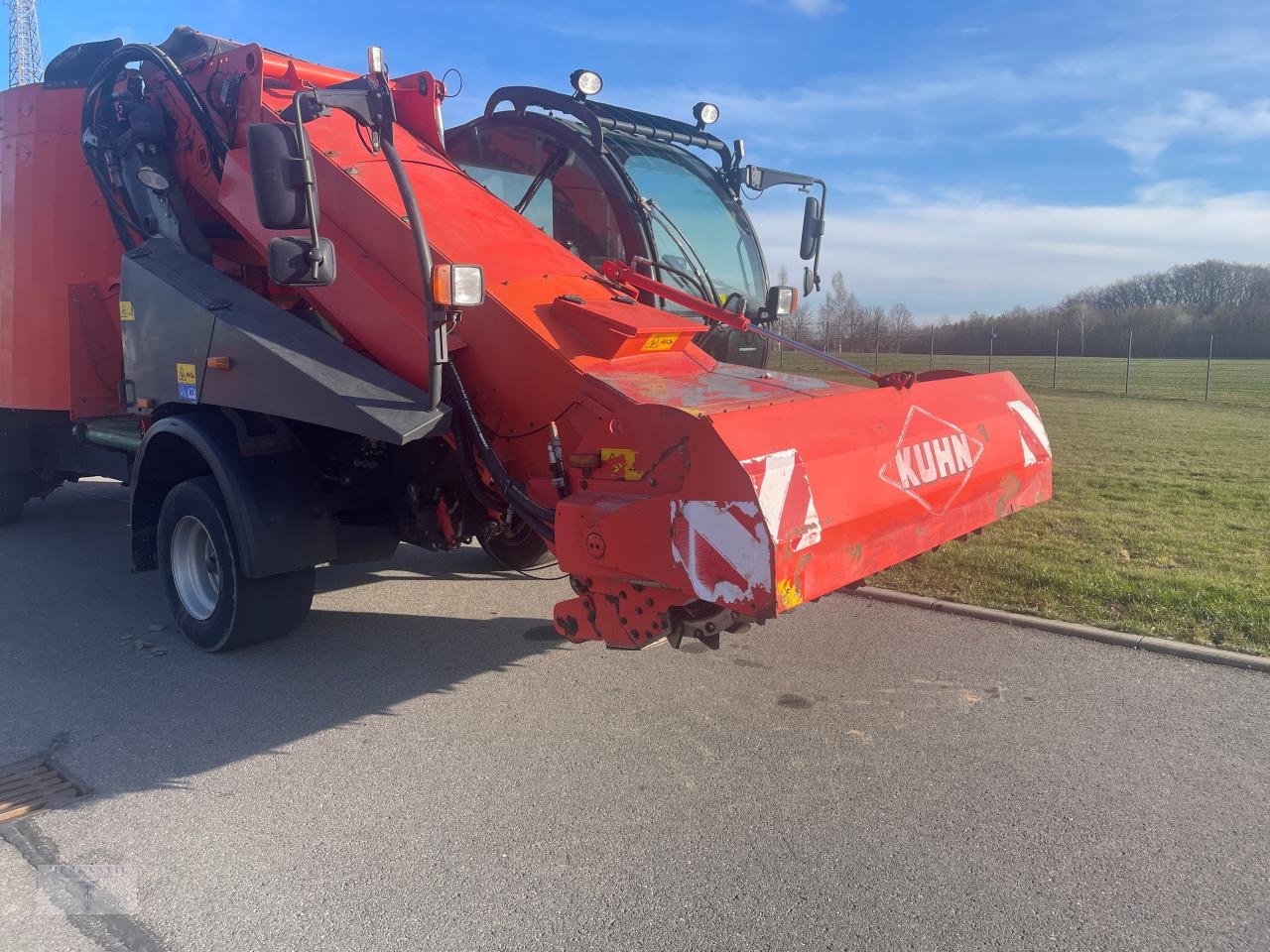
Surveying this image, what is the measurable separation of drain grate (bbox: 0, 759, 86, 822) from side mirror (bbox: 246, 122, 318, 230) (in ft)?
7.78

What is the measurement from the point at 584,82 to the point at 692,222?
3.80 feet

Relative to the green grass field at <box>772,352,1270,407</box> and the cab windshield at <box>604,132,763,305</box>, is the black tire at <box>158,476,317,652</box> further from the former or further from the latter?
the green grass field at <box>772,352,1270,407</box>

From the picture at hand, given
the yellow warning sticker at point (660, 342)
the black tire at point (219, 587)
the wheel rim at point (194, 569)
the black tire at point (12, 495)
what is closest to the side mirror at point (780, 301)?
the yellow warning sticker at point (660, 342)

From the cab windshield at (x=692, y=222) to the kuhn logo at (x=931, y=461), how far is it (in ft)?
6.35

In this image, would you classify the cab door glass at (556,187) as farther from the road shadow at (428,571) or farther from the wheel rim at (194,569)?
the wheel rim at (194,569)

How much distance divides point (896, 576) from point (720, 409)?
11.2 feet

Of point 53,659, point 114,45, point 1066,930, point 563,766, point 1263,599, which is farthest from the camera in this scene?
point 114,45

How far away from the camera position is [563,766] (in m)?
3.81

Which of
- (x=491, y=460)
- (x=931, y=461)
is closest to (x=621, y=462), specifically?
(x=491, y=460)

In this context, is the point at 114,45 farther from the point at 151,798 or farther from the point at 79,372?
the point at 151,798

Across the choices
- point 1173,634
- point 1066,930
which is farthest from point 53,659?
point 1173,634

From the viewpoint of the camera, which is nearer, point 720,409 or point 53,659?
point 720,409

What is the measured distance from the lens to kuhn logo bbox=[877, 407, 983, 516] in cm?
399

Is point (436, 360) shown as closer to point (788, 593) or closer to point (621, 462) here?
point (621, 462)
